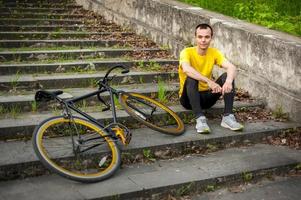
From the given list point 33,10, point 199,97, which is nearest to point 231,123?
point 199,97

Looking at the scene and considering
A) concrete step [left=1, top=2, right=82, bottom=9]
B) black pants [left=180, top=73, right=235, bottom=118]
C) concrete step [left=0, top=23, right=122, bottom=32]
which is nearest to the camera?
black pants [left=180, top=73, right=235, bottom=118]

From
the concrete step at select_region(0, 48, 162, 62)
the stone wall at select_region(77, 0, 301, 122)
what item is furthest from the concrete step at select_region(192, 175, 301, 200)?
the concrete step at select_region(0, 48, 162, 62)

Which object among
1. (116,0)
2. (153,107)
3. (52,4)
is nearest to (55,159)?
(153,107)

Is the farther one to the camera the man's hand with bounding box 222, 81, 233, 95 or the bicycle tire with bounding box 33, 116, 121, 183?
the man's hand with bounding box 222, 81, 233, 95

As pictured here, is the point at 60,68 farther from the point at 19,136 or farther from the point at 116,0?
the point at 116,0

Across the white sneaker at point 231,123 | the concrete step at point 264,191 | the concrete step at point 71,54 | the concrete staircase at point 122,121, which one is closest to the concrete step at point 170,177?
the concrete staircase at point 122,121

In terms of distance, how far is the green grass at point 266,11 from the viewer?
23.8ft

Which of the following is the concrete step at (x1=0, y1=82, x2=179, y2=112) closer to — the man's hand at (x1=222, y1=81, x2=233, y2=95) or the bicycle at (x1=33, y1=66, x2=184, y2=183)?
the bicycle at (x1=33, y1=66, x2=184, y2=183)

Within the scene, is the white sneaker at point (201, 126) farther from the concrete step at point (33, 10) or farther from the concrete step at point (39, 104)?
the concrete step at point (33, 10)

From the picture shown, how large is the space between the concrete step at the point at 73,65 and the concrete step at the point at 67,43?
0.99 meters

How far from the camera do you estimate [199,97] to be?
5.55 metres

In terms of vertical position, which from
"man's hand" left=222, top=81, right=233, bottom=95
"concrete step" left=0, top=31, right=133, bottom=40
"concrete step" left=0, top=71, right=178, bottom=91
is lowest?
"concrete step" left=0, top=71, right=178, bottom=91

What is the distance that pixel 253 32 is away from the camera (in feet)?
21.6

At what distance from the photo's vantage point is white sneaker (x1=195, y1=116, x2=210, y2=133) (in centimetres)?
539
